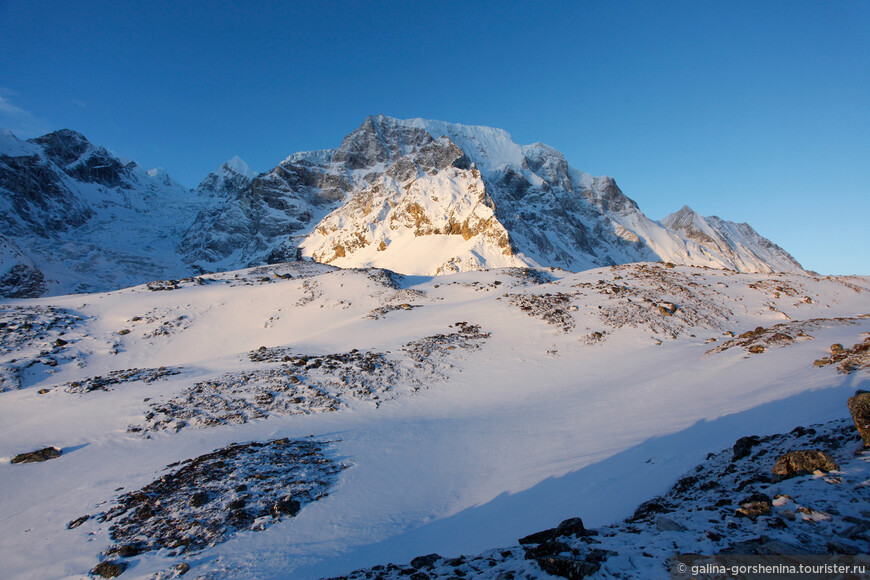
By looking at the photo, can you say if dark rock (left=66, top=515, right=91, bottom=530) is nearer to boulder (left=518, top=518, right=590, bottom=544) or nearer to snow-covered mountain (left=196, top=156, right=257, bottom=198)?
boulder (left=518, top=518, right=590, bottom=544)

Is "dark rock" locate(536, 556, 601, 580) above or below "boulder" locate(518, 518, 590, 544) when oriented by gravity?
above

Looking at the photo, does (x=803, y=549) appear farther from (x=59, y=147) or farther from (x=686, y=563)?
(x=59, y=147)

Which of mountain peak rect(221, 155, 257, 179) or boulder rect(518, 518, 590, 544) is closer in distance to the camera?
boulder rect(518, 518, 590, 544)

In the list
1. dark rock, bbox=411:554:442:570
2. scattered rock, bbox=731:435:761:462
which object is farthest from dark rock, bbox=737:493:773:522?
dark rock, bbox=411:554:442:570

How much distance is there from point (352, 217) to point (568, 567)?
10006 centimetres

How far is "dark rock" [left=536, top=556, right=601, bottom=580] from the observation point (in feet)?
12.1

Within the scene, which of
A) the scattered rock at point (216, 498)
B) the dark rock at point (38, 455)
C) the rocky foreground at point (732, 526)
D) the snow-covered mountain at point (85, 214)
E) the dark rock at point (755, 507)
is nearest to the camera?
the rocky foreground at point (732, 526)

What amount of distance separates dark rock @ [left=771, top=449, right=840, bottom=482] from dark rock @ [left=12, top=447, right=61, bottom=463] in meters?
16.3

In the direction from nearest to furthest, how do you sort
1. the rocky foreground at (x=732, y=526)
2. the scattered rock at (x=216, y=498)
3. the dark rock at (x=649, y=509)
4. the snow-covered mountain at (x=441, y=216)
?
1. the rocky foreground at (x=732, y=526)
2. the dark rock at (x=649, y=509)
3. the scattered rock at (x=216, y=498)
4. the snow-covered mountain at (x=441, y=216)

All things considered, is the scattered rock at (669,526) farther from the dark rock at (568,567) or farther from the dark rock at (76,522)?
the dark rock at (76,522)

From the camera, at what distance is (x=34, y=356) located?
68.1 feet

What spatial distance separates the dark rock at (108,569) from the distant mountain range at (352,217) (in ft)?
204

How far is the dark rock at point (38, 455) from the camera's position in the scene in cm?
1052

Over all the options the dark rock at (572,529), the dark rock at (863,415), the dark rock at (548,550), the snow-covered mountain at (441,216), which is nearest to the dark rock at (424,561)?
the dark rock at (548,550)
